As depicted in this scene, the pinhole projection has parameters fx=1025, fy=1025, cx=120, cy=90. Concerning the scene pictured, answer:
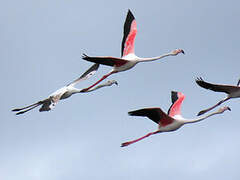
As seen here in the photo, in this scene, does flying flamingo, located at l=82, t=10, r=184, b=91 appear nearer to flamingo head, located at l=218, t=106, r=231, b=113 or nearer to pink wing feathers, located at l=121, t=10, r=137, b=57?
pink wing feathers, located at l=121, t=10, r=137, b=57

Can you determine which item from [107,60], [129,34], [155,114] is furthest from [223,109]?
[129,34]

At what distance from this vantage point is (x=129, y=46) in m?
48.9

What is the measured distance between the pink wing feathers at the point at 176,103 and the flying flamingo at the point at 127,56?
1.92m

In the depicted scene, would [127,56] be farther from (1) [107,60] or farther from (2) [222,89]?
(2) [222,89]

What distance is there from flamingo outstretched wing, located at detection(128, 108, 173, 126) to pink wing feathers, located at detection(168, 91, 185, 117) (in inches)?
85.0

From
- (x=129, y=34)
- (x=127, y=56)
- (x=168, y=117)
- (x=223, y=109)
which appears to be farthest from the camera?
(x=129, y=34)

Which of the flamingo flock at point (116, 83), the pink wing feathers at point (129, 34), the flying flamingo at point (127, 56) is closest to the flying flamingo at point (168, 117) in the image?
the flamingo flock at point (116, 83)

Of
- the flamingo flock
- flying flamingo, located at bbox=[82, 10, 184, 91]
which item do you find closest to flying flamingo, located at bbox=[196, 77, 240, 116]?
the flamingo flock

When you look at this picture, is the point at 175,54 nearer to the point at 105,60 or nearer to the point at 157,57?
the point at 157,57

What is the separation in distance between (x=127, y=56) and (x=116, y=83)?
1.65 metres

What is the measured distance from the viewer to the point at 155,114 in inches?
1672

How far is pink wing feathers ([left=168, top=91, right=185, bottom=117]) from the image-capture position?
4591cm

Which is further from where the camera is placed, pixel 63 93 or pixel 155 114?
pixel 63 93

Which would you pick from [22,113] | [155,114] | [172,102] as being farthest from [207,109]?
[22,113]
